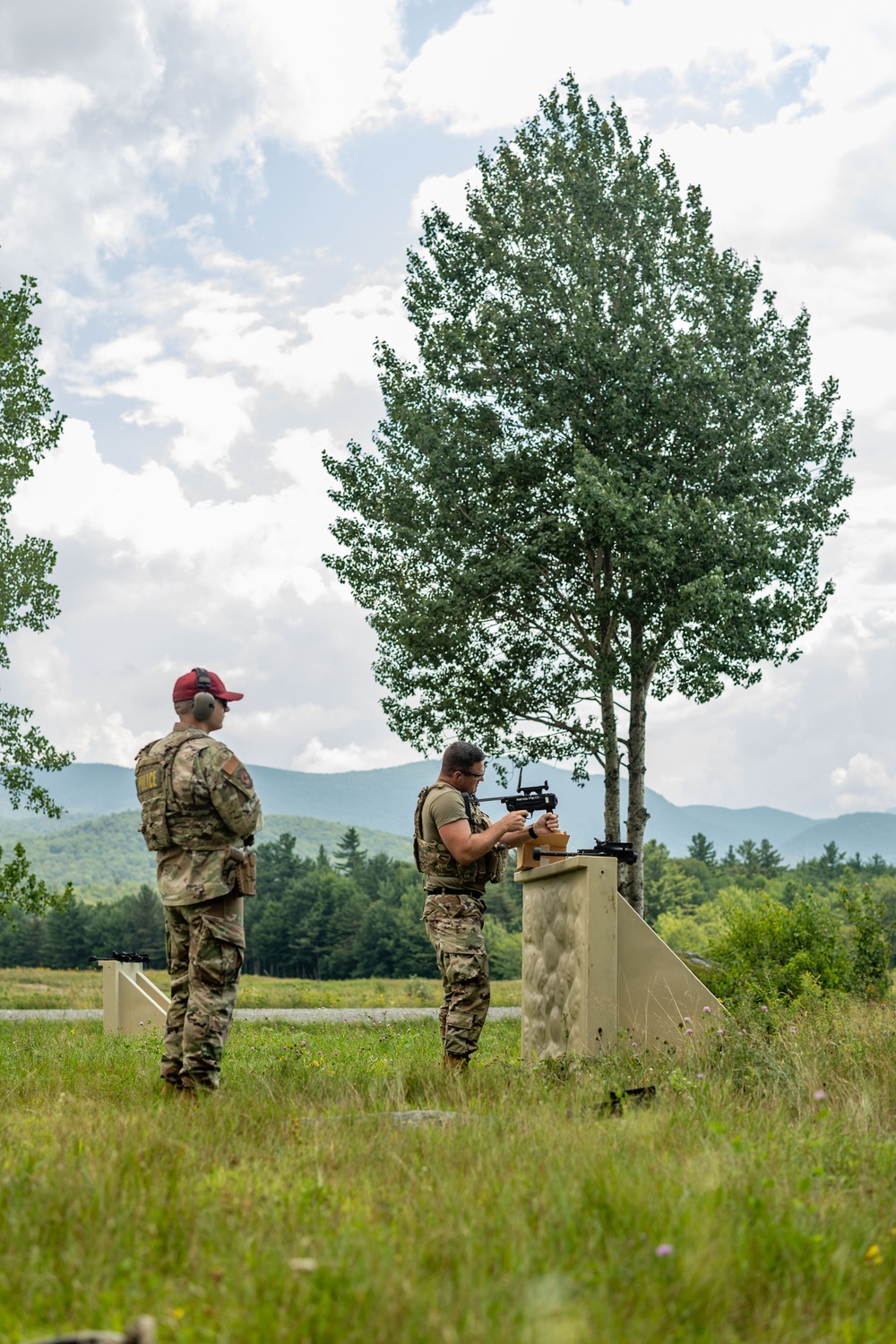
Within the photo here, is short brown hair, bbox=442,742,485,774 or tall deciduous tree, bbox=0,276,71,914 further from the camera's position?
tall deciduous tree, bbox=0,276,71,914

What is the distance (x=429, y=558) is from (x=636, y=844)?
649 centimetres

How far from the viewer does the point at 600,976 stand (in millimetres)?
6898

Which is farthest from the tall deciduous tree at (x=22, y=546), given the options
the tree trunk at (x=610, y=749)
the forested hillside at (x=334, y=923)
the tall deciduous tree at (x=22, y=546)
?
the forested hillside at (x=334, y=923)

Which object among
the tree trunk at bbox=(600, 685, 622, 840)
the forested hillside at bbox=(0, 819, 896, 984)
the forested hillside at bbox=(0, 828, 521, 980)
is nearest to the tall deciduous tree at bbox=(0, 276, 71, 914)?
the tree trunk at bbox=(600, 685, 622, 840)

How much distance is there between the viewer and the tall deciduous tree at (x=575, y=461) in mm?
19500

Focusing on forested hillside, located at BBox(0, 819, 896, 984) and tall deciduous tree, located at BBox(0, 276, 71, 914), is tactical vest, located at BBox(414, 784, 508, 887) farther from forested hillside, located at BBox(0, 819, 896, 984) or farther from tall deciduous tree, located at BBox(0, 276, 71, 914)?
forested hillside, located at BBox(0, 819, 896, 984)

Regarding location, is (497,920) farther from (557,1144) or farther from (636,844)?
(557,1144)

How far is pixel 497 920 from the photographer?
116m

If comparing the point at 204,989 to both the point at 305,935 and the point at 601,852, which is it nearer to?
the point at 601,852

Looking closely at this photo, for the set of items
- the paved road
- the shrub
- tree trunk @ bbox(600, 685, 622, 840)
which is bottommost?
the paved road

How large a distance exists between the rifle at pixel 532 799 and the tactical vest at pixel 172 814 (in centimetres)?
193

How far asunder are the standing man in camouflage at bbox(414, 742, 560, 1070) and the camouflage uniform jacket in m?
1.28

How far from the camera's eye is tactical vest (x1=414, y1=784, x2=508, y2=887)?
7.16m

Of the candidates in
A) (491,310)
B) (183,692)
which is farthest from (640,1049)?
(491,310)
